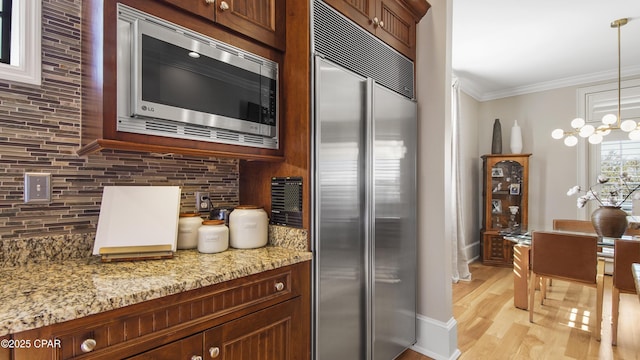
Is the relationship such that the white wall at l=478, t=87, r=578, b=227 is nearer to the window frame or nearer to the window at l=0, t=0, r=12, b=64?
the window frame

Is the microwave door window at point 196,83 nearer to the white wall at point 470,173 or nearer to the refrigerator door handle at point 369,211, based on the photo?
the refrigerator door handle at point 369,211

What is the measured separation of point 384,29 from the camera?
2.01 meters

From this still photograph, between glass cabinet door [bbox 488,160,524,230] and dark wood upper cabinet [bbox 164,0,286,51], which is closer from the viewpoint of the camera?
dark wood upper cabinet [bbox 164,0,286,51]

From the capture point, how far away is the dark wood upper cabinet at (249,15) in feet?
4.33

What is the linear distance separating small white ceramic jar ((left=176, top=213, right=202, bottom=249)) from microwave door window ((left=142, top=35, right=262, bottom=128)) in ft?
1.79

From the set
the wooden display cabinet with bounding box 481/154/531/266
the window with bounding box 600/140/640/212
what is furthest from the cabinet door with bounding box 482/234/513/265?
the window with bounding box 600/140/640/212

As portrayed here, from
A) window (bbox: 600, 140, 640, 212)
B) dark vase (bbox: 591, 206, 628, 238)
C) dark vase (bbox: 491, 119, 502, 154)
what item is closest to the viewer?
dark vase (bbox: 591, 206, 628, 238)

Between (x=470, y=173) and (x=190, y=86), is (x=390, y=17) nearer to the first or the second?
(x=190, y=86)

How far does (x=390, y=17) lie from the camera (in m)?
2.07

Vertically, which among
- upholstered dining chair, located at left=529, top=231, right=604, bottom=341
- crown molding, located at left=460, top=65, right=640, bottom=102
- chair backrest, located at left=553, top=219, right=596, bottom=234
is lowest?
upholstered dining chair, located at left=529, top=231, right=604, bottom=341

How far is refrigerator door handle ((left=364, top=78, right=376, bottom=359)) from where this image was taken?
5.79ft

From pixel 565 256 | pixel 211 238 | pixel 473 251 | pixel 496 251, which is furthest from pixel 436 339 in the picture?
pixel 473 251

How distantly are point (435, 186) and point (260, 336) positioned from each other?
1538 millimetres

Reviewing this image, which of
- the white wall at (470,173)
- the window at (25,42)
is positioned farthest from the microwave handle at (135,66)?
the white wall at (470,173)
